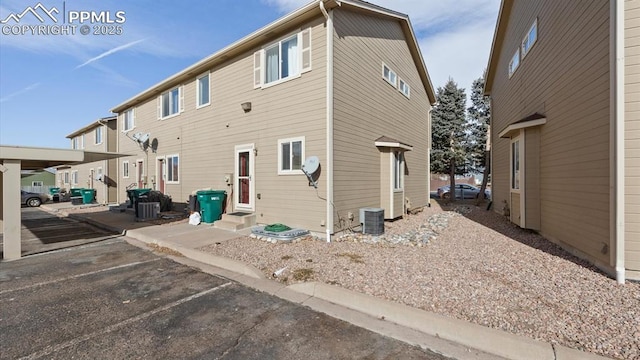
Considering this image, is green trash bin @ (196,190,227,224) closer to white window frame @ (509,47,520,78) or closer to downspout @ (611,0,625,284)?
downspout @ (611,0,625,284)

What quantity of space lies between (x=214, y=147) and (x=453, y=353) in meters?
9.73

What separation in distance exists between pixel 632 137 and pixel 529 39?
5997 mm

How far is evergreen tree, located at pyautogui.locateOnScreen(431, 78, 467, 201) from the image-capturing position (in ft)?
73.7

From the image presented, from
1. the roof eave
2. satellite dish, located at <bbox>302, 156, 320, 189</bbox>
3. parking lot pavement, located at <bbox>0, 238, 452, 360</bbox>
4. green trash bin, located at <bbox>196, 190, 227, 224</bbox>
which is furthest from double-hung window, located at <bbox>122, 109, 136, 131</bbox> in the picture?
the roof eave

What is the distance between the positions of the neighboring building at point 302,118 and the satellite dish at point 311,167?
8.1 inches

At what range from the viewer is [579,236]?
5.25 meters

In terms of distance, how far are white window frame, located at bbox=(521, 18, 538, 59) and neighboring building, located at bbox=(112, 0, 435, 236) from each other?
4.23 metres

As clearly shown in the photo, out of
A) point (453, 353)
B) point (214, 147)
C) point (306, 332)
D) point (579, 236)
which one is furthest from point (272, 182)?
point (579, 236)

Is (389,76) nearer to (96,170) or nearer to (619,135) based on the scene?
(619,135)

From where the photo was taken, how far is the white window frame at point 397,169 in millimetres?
9391

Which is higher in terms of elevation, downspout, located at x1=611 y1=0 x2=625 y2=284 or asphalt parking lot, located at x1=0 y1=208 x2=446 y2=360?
downspout, located at x1=611 y1=0 x2=625 y2=284

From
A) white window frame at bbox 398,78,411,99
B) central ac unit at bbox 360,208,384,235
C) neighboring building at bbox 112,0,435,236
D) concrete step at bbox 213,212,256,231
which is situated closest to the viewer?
neighboring building at bbox 112,0,435,236

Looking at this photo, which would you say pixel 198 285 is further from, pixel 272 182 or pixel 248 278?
pixel 272 182

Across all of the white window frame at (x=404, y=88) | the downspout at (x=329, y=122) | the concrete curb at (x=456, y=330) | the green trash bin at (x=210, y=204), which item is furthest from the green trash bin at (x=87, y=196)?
the concrete curb at (x=456, y=330)
